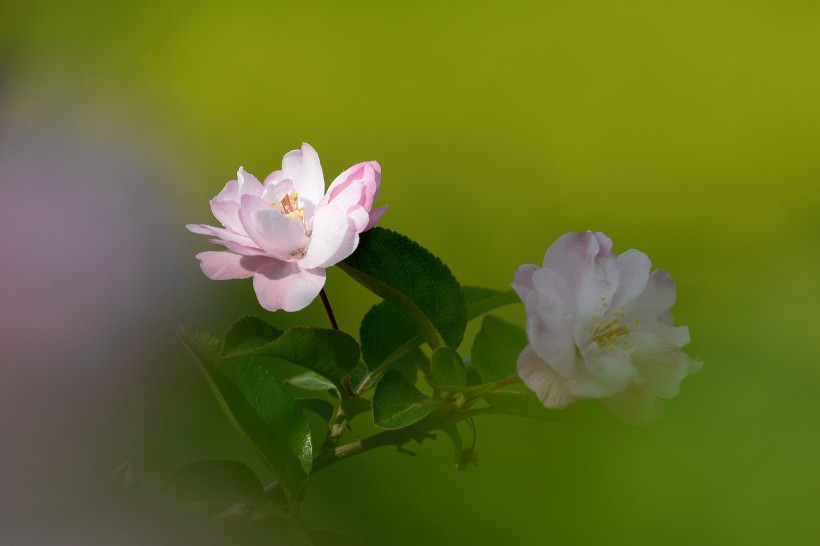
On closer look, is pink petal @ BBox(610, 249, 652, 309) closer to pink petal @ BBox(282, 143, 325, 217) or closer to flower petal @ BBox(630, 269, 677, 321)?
flower petal @ BBox(630, 269, 677, 321)

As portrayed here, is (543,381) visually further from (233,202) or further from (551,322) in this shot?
(233,202)

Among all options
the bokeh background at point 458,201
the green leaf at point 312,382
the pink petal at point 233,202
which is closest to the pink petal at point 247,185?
the pink petal at point 233,202

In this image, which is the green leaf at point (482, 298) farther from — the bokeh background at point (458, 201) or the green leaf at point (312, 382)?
the bokeh background at point (458, 201)

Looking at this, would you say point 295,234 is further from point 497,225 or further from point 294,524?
point 497,225

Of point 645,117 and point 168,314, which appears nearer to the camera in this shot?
point 168,314

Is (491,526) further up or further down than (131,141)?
further down

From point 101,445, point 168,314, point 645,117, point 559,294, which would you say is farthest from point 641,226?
point 559,294

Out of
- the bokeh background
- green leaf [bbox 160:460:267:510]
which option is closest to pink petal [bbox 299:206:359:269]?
green leaf [bbox 160:460:267:510]

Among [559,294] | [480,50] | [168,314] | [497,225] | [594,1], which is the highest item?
[594,1]
